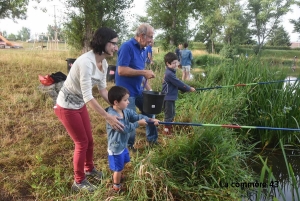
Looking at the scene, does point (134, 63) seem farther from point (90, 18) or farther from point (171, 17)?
point (171, 17)

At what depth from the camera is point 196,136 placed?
276 centimetres

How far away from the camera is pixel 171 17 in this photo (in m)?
20.4

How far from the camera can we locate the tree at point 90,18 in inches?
350

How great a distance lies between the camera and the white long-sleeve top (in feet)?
6.61

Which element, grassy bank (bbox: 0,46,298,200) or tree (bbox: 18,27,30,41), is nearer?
grassy bank (bbox: 0,46,298,200)

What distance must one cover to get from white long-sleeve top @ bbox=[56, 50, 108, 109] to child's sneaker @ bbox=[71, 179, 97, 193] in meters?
0.78

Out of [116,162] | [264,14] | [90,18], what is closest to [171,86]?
[116,162]

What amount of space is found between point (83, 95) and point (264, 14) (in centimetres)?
3848

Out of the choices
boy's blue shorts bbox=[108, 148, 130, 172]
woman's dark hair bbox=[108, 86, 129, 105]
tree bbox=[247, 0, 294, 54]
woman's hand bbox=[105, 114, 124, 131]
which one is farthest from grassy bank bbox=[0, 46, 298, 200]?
tree bbox=[247, 0, 294, 54]

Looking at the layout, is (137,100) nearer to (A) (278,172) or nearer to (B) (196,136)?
(B) (196,136)

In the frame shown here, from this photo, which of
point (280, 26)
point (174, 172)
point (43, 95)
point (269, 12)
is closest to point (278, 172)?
point (174, 172)

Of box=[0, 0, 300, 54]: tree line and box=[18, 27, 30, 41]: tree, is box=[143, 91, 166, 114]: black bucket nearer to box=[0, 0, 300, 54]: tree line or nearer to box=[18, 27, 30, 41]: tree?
box=[0, 0, 300, 54]: tree line

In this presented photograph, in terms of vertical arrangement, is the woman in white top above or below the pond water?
above

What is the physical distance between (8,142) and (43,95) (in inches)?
86.7
